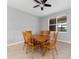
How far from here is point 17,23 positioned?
589cm

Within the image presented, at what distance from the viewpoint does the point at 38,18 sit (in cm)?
788

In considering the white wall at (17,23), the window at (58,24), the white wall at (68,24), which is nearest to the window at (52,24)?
the window at (58,24)

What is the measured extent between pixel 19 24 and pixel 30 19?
1235 millimetres

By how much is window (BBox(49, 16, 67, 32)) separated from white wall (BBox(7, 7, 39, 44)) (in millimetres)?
1526

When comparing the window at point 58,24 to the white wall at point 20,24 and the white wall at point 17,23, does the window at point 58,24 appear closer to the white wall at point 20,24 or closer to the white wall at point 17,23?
the white wall at point 20,24

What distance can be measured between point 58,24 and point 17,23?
3.07m

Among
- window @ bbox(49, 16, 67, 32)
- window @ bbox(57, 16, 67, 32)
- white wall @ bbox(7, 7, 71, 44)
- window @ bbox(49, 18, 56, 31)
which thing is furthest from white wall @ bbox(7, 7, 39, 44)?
window @ bbox(57, 16, 67, 32)

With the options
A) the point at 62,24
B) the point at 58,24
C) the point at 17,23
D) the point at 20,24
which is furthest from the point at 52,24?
the point at 17,23

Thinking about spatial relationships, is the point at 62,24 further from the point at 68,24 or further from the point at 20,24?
the point at 20,24

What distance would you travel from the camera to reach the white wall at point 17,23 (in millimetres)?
5320

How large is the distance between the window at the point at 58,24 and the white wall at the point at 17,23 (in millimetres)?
1526

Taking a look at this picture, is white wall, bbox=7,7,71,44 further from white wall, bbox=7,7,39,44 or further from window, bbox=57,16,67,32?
window, bbox=57,16,67,32
